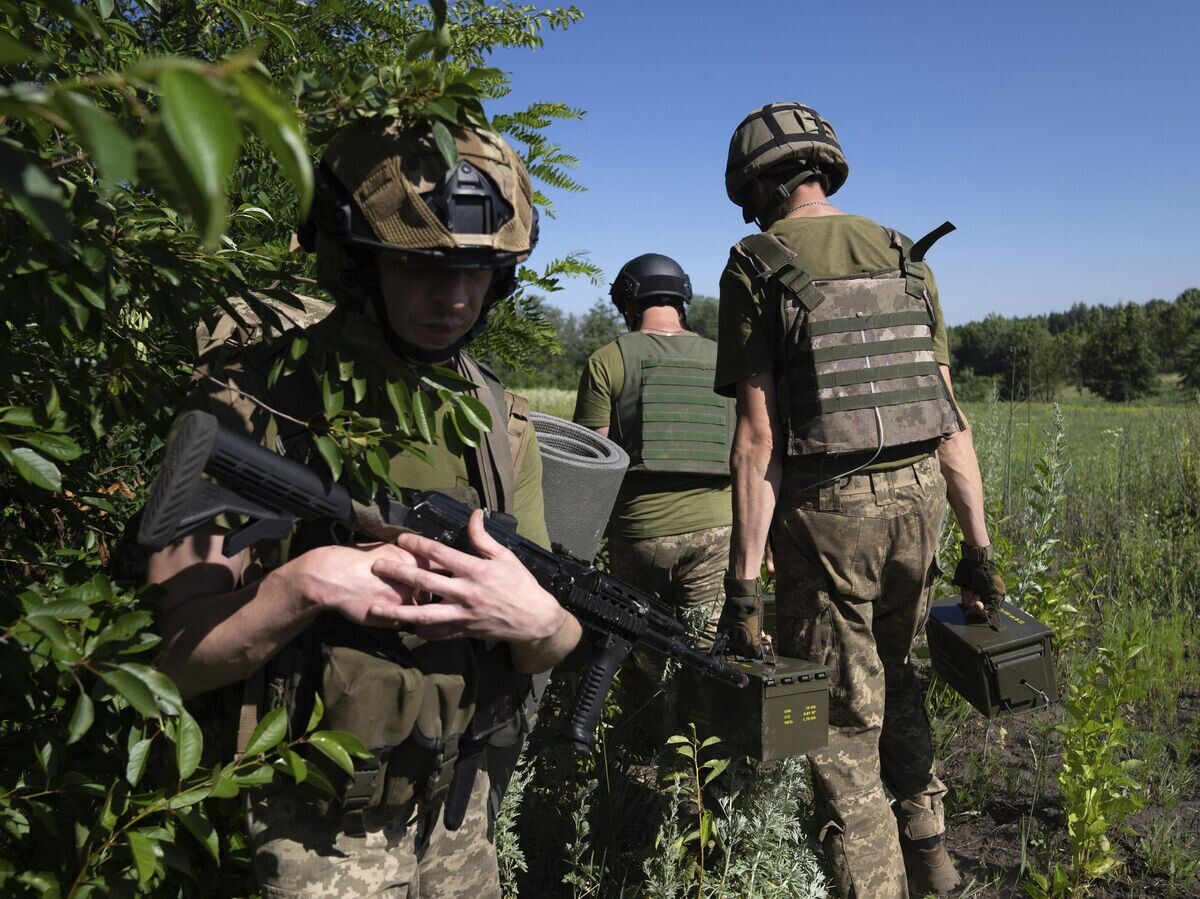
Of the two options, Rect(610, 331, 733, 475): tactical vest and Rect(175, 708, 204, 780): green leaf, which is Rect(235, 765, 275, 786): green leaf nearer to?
Rect(175, 708, 204, 780): green leaf

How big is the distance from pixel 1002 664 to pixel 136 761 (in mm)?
2669

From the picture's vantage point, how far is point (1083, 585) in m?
5.40

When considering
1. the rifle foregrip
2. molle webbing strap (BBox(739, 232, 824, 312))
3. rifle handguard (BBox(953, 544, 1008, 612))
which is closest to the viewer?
the rifle foregrip

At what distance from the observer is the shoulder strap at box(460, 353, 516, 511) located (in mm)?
→ 1785

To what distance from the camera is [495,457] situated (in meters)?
1.79

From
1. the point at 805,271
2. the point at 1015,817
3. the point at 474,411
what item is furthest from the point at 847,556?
the point at 474,411

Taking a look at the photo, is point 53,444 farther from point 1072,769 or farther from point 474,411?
point 1072,769

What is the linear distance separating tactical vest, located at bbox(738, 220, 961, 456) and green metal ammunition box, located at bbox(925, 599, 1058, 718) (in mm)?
745

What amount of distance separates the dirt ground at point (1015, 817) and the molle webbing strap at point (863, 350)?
1.70 metres

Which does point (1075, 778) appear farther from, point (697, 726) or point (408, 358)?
point (408, 358)

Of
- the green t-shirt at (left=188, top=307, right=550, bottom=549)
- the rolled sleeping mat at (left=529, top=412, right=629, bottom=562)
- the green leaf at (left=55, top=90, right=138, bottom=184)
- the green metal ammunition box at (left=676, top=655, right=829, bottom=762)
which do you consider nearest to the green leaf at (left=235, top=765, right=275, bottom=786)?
the green t-shirt at (left=188, top=307, right=550, bottom=549)

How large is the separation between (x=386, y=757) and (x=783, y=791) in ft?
5.58

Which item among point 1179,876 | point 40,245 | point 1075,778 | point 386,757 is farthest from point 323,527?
point 1179,876

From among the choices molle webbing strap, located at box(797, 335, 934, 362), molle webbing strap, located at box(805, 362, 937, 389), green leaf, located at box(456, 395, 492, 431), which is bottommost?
green leaf, located at box(456, 395, 492, 431)
